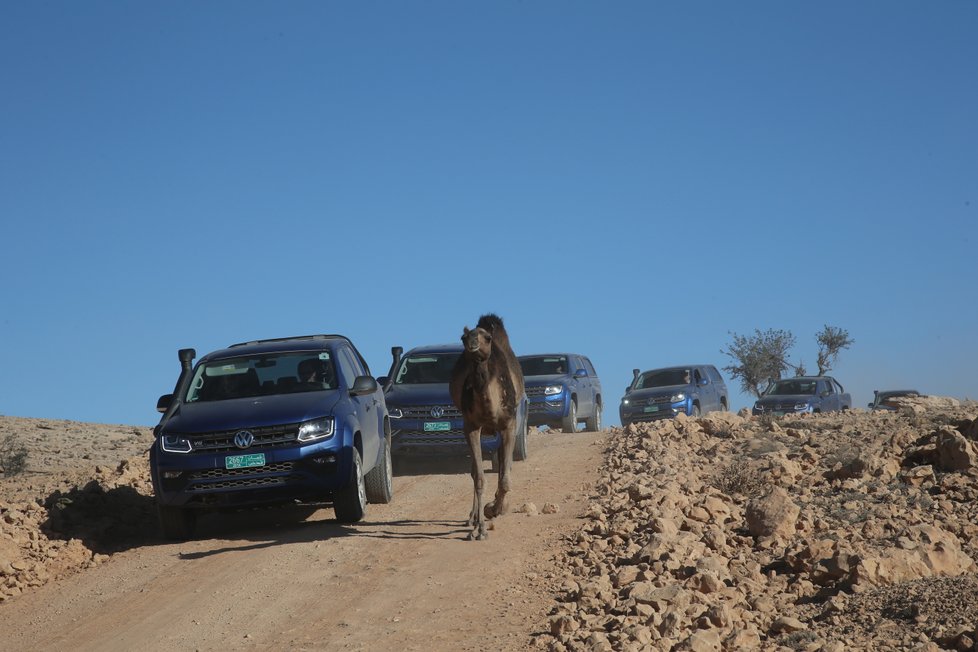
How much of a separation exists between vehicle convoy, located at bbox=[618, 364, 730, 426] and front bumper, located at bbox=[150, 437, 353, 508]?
58.4 feet

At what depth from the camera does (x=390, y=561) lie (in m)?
11.0

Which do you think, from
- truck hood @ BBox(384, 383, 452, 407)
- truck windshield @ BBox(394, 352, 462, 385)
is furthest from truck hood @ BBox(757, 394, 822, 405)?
truck hood @ BBox(384, 383, 452, 407)

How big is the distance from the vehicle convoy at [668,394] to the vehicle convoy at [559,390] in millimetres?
1149

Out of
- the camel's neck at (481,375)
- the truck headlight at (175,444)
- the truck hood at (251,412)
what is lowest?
the truck headlight at (175,444)

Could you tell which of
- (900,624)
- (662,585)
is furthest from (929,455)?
(900,624)

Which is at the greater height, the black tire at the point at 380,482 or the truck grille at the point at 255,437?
the truck grille at the point at 255,437

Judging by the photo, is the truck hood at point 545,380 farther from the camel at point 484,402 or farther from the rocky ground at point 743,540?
the camel at point 484,402

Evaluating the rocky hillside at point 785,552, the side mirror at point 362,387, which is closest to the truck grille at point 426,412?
the rocky hillside at point 785,552

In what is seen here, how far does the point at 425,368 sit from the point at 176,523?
293 inches

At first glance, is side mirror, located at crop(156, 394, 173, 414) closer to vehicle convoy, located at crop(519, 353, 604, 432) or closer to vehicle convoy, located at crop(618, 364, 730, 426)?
vehicle convoy, located at crop(519, 353, 604, 432)

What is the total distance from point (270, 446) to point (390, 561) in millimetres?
2475

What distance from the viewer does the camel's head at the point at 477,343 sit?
1147cm

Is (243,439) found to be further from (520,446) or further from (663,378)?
(663,378)

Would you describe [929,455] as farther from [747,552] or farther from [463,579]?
[463,579]
